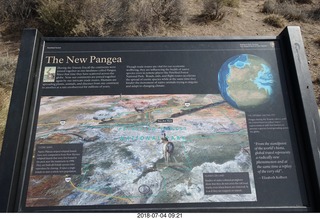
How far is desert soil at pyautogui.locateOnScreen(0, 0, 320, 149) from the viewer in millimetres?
7391

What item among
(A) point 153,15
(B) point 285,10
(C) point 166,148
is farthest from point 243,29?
(C) point 166,148

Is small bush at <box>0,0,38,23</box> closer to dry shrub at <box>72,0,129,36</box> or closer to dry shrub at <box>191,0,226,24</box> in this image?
dry shrub at <box>72,0,129,36</box>

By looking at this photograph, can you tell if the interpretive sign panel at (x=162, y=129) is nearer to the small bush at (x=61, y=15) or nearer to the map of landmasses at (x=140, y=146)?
the map of landmasses at (x=140, y=146)

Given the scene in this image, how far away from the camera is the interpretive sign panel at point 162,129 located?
2.57m

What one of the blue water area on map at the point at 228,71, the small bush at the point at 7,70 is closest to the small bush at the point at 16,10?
the small bush at the point at 7,70

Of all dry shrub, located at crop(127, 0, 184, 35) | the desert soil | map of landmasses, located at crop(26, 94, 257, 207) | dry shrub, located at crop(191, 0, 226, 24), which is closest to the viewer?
map of landmasses, located at crop(26, 94, 257, 207)

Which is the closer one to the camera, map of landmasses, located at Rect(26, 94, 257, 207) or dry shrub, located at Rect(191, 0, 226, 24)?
map of landmasses, located at Rect(26, 94, 257, 207)

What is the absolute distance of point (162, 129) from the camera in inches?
110

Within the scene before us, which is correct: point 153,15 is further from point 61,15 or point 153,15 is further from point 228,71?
point 228,71

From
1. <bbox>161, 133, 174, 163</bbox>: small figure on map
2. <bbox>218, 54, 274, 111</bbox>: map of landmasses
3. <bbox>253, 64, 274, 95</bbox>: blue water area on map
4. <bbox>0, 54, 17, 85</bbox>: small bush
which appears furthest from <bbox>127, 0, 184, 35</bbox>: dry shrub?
<bbox>161, 133, 174, 163</bbox>: small figure on map

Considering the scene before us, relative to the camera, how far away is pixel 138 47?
3152 millimetres

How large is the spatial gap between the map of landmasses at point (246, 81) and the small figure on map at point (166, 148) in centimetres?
66

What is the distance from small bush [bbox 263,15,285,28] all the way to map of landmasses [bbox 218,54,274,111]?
5.92 m

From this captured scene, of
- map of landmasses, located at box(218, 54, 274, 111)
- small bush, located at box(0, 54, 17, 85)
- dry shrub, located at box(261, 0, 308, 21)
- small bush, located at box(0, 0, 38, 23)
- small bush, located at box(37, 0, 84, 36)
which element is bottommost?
map of landmasses, located at box(218, 54, 274, 111)
